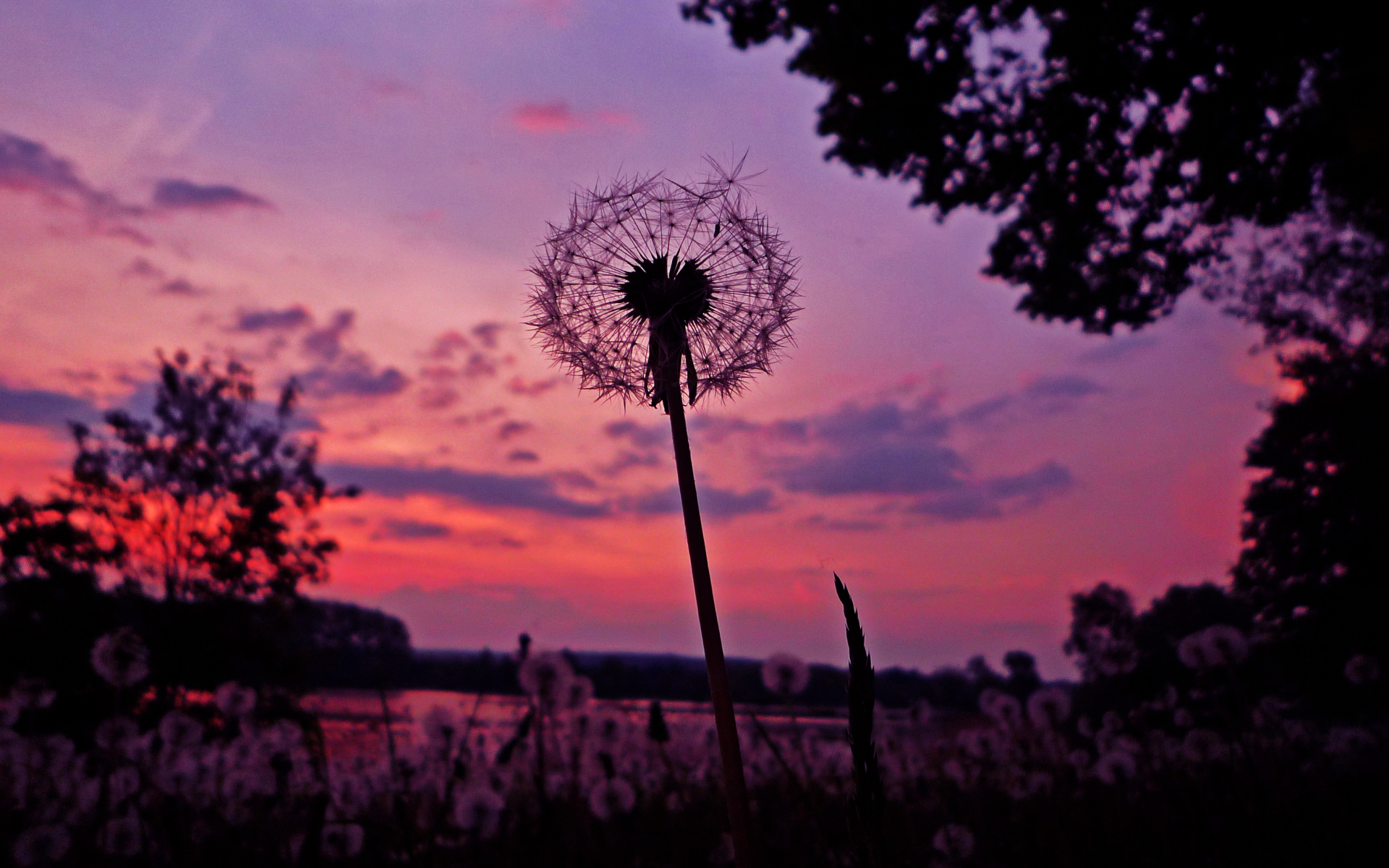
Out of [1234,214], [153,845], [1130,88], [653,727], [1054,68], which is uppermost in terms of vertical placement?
[1054,68]

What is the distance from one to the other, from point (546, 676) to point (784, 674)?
278 centimetres

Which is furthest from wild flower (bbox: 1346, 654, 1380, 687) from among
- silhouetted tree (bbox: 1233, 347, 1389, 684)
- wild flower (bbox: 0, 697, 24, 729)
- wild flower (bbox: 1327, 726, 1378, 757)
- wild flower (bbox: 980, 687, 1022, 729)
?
silhouetted tree (bbox: 1233, 347, 1389, 684)

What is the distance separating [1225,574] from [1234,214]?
17740mm

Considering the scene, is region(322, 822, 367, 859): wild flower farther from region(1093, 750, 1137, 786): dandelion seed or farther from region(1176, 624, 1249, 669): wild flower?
region(1093, 750, 1137, 786): dandelion seed

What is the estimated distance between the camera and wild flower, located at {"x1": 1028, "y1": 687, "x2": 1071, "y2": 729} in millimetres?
8867

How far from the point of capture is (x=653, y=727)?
3742 millimetres

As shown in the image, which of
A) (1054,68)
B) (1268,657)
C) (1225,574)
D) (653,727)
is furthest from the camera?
(1225,574)

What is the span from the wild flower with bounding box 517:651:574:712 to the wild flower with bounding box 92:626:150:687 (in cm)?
177

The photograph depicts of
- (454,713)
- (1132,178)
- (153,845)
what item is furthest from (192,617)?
(1132,178)

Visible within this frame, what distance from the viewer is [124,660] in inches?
162

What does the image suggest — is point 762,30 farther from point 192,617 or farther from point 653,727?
point 192,617

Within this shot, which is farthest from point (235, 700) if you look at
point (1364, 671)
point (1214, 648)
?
point (1364, 671)

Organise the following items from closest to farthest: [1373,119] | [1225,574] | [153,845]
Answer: [1373,119] → [153,845] → [1225,574]

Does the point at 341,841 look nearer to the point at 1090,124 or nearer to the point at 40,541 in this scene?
the point at 1090,124
